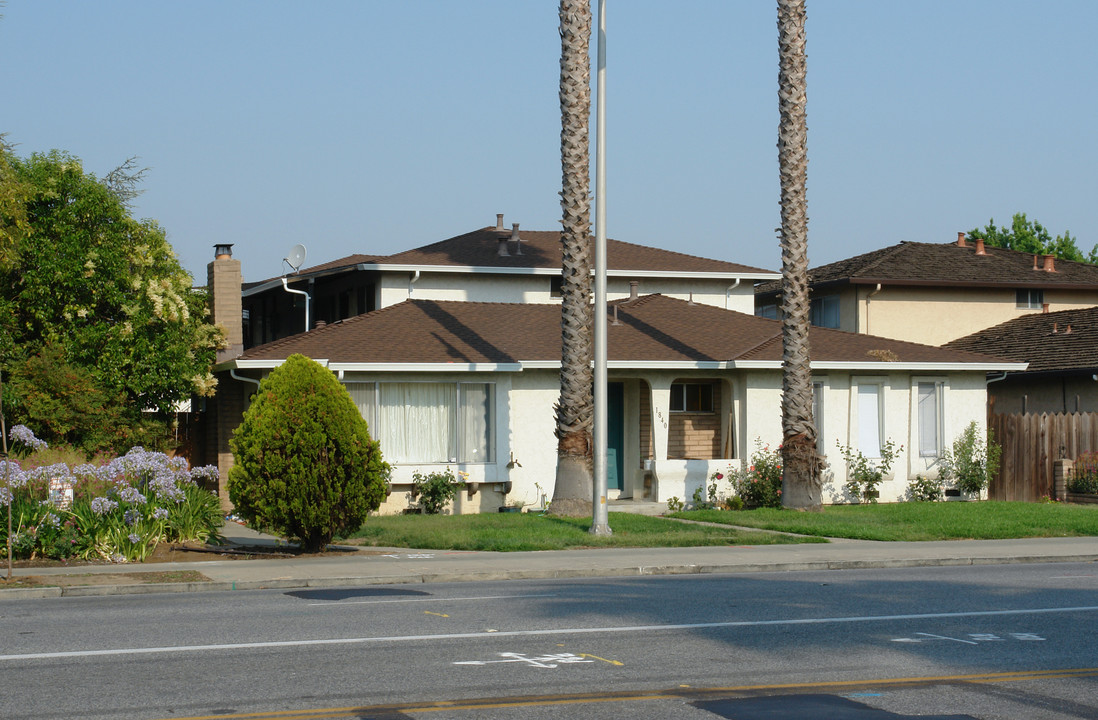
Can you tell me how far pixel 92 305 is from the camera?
81.7 feet

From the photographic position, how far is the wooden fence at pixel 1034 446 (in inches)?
1075

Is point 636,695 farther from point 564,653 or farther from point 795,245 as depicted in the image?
point 795,245

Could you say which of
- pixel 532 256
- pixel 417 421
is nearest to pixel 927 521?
pixel 417 421

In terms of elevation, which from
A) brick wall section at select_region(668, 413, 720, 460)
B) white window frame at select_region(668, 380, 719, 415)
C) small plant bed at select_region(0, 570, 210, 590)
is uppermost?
white window frame at select_region(668, 380, 719, 415)

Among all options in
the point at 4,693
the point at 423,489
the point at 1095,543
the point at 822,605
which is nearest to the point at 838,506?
the point at 1095,543

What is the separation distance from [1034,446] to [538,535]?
567 inches

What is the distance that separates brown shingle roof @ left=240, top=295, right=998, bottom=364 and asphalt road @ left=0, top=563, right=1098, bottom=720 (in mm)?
10297

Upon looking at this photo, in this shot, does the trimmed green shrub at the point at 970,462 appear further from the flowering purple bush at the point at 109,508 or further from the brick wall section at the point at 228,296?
the flowering purple bush at the point at 109,508

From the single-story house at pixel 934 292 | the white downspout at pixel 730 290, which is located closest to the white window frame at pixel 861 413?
the white downspout at pixel 730 290

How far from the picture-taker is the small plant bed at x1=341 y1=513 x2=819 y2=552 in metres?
18.4

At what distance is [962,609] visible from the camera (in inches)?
476

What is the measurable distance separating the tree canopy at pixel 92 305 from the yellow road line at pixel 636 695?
1756 centimetres

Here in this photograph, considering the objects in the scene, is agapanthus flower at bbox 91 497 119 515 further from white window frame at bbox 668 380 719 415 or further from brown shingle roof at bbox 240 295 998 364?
white window frame at bbox 668 380 719 415

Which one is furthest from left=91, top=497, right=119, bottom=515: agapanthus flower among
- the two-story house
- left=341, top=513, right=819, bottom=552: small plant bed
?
the two-story house
